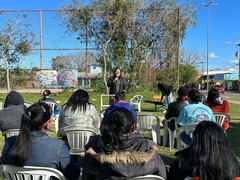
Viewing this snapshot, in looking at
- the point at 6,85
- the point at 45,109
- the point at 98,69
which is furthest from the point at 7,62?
the point at 45,109

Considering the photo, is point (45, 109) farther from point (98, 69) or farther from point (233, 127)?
point (98, 69)

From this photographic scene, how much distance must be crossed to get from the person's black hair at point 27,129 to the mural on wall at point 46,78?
1464 centimetres

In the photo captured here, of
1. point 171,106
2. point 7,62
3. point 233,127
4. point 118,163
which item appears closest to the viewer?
point 118,163

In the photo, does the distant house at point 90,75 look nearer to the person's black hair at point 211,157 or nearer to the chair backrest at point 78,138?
the chair backrest at point 78,138

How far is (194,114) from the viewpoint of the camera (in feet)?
14.5

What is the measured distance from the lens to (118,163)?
2.18 metres

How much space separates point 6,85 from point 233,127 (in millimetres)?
12851

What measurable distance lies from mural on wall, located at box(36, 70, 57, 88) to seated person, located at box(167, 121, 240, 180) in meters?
15.6

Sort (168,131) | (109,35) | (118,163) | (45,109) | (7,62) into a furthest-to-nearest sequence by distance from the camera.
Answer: (109,35) → (7,62) → (168,131) → (45,109) → (118,163)

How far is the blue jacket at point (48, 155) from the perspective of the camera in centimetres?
248

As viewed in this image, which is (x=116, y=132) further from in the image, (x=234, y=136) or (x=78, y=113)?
(x=234, y=136)

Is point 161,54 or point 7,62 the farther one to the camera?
point 161,54

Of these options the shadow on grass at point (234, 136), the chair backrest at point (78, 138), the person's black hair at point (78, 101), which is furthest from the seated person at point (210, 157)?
the shadow on grass at point (234, 136)

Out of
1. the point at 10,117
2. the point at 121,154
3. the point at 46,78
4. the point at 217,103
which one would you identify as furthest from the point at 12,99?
the point at 46,78
